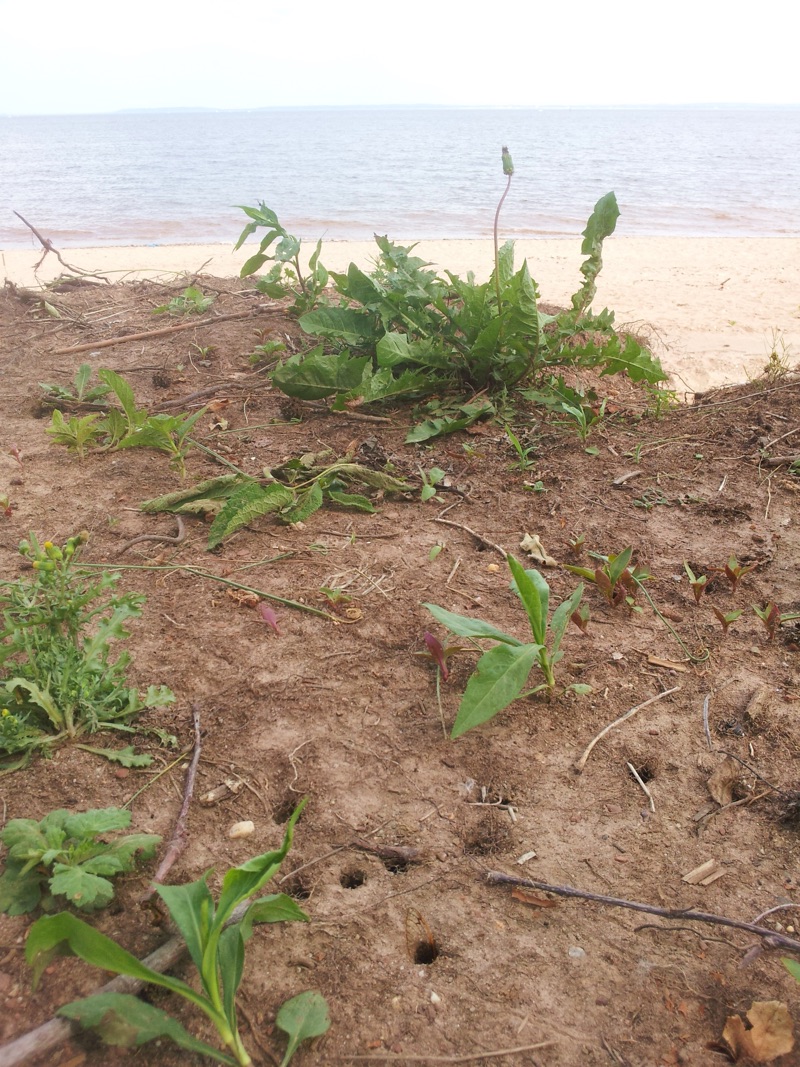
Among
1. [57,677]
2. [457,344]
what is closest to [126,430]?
[457,344]

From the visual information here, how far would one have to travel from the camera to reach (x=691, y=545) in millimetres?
2623

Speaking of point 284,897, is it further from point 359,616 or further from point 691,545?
point 691,545

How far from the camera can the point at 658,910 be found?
139 cm

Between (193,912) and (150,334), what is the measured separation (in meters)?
4.13

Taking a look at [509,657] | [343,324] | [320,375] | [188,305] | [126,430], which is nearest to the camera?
[509,657]

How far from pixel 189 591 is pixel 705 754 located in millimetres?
1521

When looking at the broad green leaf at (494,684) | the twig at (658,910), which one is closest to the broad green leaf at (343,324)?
the broad green leaf at (494,684)

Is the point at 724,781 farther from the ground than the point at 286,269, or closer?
closer

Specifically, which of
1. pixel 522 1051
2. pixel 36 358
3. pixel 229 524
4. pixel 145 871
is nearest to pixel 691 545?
pixel 229 524

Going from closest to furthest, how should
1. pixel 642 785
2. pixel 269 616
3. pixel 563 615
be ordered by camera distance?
pixel 642 785, pixel 563 615, pixel 269 616

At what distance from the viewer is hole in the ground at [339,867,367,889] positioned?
1485 millimetres

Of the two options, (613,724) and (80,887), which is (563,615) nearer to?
(613,724)

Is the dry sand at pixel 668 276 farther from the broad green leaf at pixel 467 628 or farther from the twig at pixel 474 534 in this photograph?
the broad green leaf at pixel 467 628

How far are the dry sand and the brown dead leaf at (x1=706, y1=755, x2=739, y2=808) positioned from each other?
9.70 ft
